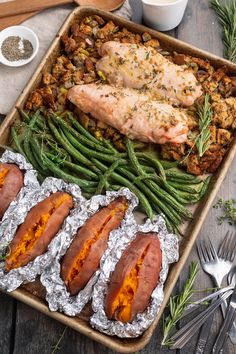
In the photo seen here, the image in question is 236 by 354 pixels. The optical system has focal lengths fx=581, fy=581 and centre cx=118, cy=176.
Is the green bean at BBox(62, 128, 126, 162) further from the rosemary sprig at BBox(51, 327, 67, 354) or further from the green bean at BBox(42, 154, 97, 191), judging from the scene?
the rosemary sprig at BBox(51, 327, 67, 354)

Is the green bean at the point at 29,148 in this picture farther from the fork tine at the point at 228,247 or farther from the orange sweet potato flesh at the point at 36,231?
the fork tine at the point at 228,247

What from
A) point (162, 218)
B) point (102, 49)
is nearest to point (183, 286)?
point (162, 218)

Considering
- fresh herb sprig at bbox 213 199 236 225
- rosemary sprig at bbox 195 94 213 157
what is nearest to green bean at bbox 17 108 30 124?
rosemary sprig at bbox 195 94 213 157

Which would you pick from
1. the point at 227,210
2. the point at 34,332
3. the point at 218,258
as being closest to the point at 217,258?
the point at 218,258

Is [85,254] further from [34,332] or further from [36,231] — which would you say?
[34,332]

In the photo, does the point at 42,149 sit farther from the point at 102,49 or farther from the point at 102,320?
the point at 102,320

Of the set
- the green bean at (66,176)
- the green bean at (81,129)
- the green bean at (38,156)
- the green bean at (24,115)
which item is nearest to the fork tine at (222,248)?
the green bean at (66,176)
